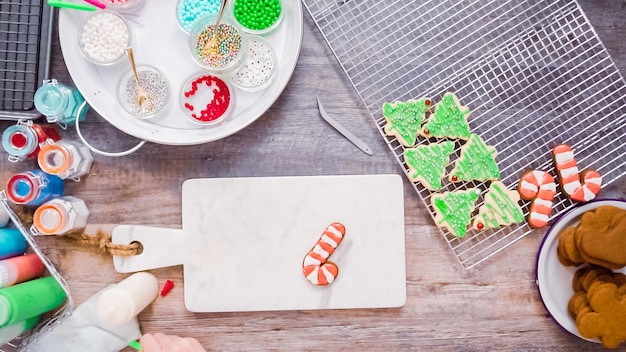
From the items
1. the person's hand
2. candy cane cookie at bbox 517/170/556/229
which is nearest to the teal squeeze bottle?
the person's hand

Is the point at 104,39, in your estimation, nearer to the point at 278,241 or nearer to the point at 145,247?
the point at 145,247

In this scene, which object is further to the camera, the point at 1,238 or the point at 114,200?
the point at 114,200

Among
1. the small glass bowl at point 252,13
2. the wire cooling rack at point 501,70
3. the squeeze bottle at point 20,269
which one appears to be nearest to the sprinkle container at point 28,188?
the squeeze bottle at point 20,269

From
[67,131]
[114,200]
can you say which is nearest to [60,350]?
[114,200]

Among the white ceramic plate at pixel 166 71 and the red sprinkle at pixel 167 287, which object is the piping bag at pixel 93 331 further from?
the white ceramic plate at pixel 166 71

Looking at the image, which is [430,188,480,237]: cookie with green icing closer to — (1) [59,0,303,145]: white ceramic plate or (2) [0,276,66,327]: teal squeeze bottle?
(1) [59,0,303,145]: white ceramic plate

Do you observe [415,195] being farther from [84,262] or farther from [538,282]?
[84,262]
